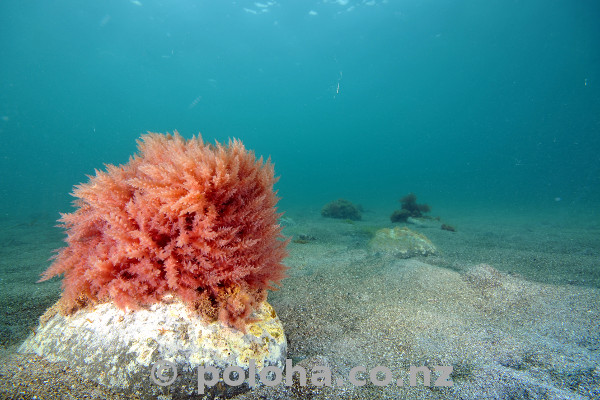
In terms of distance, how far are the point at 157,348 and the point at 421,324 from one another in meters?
3.07

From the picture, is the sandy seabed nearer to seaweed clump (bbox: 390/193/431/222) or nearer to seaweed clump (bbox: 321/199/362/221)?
seaweed clump (bbox: 390/193/431/222)

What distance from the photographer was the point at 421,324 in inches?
125

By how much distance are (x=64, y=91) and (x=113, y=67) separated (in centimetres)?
3826

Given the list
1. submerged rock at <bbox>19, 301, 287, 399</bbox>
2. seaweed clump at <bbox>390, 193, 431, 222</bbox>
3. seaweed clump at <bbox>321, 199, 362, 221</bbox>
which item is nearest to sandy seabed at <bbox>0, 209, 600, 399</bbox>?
submerged rock at <bbox>19, 301, 287, 399</bbox>

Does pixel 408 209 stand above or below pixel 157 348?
above

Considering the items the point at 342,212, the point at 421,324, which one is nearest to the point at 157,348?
the point at 421,324

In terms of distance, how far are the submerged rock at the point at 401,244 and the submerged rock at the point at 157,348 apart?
190 inches

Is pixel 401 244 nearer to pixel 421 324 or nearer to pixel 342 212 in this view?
pixel 421 324

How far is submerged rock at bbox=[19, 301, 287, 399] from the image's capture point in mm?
2049

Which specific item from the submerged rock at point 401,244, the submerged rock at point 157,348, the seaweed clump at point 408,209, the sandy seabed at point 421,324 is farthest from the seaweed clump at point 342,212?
the submerged rock at point 157,348

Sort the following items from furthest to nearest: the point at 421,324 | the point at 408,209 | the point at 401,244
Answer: the point at 408,209, the point at 401,244, the point at 421,324

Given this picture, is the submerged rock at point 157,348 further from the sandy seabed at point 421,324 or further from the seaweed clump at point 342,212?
the seaweed clump at point 342,212

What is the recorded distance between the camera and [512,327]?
3154 mm

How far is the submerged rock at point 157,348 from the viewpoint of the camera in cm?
205
